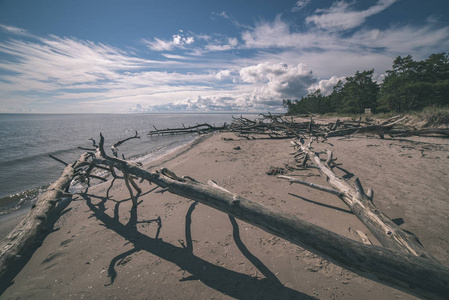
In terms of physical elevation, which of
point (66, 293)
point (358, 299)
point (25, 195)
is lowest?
point (25, 195)

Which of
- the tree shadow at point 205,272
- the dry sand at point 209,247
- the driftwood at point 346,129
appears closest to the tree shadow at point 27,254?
the dry sand at point 209,247

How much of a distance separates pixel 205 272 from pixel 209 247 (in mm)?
478

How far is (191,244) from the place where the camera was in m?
3.16

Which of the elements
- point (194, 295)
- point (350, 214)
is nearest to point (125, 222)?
point (194, 295)

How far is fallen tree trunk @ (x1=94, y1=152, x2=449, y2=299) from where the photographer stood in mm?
1535

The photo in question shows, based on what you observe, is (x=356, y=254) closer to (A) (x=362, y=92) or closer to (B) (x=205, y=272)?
(B) (x=205, y=272)

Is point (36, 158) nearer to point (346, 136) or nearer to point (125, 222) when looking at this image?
point (125, 222)

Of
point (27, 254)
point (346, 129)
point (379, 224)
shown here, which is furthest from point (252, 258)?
point (346, 129)

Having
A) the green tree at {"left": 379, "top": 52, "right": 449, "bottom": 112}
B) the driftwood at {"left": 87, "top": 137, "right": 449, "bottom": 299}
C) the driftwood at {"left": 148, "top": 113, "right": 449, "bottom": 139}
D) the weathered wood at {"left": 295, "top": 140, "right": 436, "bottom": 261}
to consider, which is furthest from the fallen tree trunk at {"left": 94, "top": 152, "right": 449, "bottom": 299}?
the green tree at {"left": 379, "top": 52, "right": 449, "bottom": 112}

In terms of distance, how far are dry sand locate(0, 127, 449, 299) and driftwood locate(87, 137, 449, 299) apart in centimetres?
78

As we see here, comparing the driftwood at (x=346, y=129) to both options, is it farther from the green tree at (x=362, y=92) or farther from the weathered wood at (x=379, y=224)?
the green tree at (x=362, y=92)

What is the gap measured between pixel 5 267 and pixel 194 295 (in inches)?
132

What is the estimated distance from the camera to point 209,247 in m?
3.06

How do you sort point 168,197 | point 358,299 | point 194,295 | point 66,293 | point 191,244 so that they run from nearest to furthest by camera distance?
point 358,299 → point 194,295 → point 66,293 → point 191,244 → point 168,197
